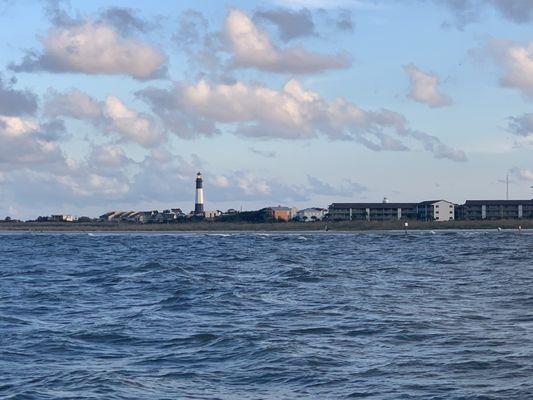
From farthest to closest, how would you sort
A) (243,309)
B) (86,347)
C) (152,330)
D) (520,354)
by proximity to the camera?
(243,309) → (152,330) → (86,347) → (520,354)

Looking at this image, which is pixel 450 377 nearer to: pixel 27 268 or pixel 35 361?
pixel 35 361

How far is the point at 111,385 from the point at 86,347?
209 inches

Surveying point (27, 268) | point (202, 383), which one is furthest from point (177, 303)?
point (27, 268)

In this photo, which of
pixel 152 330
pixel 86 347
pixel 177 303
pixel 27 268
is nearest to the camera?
pixel 86 347

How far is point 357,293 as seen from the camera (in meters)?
38.5

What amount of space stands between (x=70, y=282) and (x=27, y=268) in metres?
14.5

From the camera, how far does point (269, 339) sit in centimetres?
2470

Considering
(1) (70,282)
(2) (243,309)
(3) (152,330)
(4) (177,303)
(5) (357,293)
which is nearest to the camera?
(3) (152,330)

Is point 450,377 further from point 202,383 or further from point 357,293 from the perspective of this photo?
point 357,293

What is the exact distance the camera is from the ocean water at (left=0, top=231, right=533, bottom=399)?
742 inches

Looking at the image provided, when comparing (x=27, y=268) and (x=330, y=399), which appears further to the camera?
(x=27, y=268)

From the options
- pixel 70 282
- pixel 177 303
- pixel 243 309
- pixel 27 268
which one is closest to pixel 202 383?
pixel 243 309

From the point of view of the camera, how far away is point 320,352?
22.8 metres

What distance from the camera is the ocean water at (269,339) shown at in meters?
18.8
